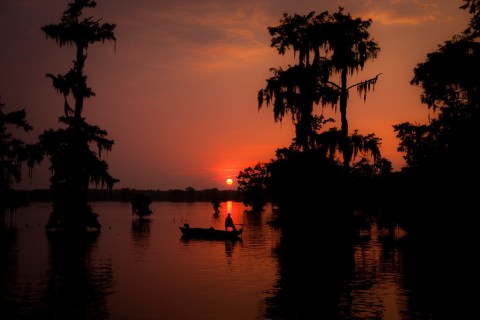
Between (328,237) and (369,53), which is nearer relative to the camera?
(369,53)

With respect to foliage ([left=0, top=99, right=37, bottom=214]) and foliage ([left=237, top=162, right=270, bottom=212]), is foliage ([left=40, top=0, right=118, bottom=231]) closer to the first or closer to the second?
foliage ([left=0, top=99, right=37, bottom=214])

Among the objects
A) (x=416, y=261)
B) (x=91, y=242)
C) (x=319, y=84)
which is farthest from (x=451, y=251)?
(x=91, y=242)

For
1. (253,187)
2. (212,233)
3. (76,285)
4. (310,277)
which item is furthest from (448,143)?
(253,187)

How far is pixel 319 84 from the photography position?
37.1 meters

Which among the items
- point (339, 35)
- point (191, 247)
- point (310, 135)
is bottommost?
point (191, 247)

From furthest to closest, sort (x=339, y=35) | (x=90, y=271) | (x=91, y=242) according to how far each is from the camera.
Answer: (x=91, y=242) → (x=339, y=35) → (x=90, y=271)

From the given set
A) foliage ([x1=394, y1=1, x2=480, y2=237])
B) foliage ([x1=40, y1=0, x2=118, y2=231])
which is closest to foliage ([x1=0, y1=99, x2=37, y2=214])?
foliage ([x1=40, y1=0, x2=118, y2=231])

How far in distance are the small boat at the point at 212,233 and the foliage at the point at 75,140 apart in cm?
913

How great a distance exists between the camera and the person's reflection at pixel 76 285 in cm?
1797

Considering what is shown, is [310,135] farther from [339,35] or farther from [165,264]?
[165,264]

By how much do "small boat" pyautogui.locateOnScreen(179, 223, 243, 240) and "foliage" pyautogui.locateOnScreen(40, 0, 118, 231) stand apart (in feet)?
30.0

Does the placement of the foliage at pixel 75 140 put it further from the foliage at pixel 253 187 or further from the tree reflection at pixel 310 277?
the foliage at pixel 253 187

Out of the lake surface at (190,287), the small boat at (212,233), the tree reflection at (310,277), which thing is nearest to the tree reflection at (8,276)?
the lake surface at (190,287)

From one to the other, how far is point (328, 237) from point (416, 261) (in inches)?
290
